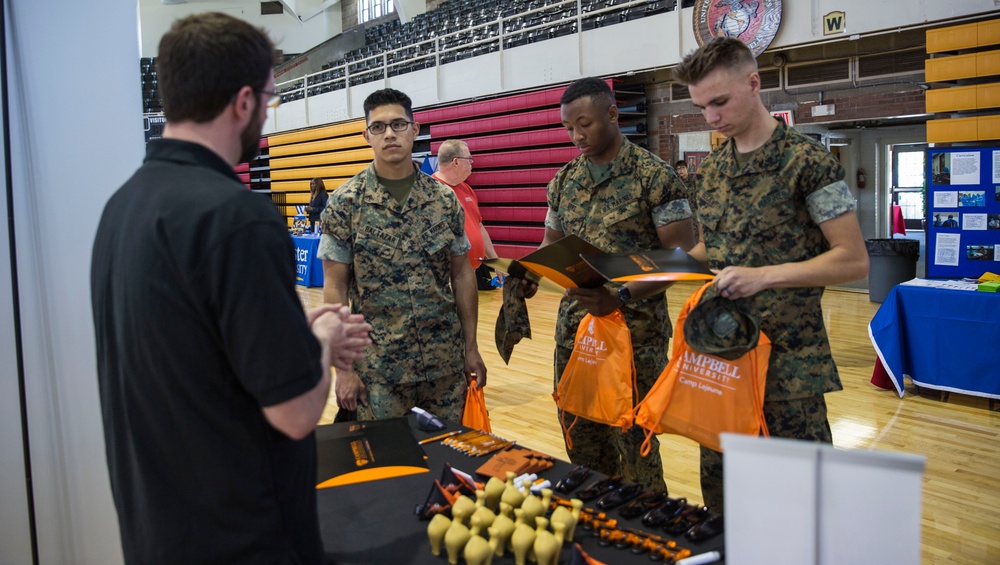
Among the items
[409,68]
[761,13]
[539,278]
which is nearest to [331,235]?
[539,278]

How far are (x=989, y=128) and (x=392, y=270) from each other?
5.28m

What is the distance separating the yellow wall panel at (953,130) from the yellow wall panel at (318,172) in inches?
399

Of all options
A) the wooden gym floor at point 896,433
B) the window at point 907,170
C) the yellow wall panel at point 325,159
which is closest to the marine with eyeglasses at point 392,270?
the wooden gym floor at point 896,433

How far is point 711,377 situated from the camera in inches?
72.5

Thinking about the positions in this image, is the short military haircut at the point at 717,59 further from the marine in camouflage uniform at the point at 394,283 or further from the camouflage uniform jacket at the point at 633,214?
→ the marine in camouflage uniform at the point at 394,283

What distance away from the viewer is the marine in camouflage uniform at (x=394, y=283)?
91.7 inches

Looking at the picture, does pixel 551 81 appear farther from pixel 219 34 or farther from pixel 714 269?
pixel 219 34

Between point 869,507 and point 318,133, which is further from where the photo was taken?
point 318,133

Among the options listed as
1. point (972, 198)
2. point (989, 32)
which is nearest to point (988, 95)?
point (989, 32)

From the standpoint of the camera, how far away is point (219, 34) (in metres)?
0.99

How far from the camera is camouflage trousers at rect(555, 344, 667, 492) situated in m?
2.45

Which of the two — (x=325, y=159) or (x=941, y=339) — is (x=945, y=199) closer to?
(x=941, y=339)

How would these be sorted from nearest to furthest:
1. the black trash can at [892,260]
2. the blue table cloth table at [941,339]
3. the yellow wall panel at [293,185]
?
the blue table cloth table at [941,339] → the black trash can at [892,260] → the yellow wall panel at [293,185]

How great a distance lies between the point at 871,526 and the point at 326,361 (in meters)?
0.72
